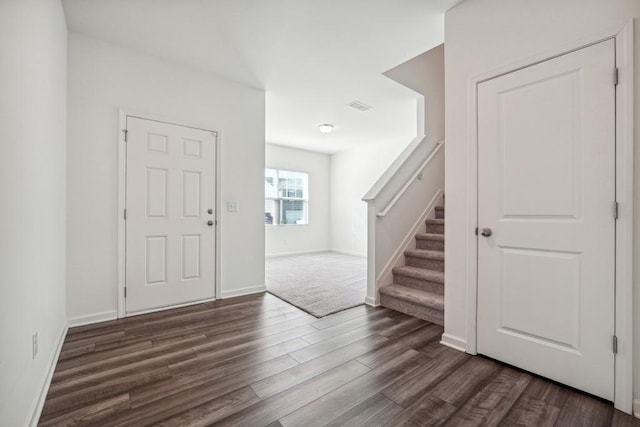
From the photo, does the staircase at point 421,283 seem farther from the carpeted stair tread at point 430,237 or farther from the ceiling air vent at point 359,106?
the ceiling air vent at point 359,106

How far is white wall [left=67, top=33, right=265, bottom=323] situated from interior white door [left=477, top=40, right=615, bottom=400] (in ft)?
8.98

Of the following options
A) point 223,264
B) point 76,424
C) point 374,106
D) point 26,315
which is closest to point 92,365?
point 76,424

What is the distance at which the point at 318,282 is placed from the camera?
4098mm

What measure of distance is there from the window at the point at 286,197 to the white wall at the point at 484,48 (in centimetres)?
492

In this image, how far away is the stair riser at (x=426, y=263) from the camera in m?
3.05

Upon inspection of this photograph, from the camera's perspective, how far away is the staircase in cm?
265

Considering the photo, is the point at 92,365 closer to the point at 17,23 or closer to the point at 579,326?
the point at 17,23

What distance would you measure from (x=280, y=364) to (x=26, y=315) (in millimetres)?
1367

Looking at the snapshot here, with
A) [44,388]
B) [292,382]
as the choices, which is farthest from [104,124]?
[292,382]

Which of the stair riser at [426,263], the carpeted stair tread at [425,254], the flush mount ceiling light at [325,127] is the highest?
the flush mount ceiling light at [325,127]

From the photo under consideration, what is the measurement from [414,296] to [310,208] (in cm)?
477

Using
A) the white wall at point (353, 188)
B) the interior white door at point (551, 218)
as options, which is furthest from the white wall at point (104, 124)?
the white wall at point (353, 188)

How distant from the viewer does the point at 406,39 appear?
2.65 meters

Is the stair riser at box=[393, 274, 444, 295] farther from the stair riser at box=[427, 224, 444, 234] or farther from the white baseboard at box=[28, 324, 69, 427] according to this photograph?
the white baseboard at box=[28, 324, 69, 427]
